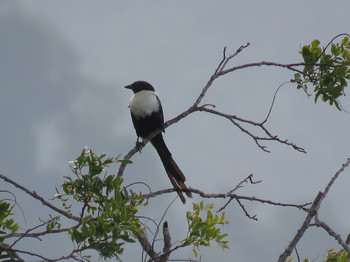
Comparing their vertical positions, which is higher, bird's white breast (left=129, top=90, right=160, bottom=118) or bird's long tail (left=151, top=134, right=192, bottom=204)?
bird's white breast (left=129, top=90, right=160, bottom=118)

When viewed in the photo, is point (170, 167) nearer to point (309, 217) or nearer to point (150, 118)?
point (150, 118)

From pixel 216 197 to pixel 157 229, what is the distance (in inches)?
29.2

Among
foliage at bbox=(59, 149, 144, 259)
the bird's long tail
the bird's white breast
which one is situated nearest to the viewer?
foliage at bbox=(59, 149, 144, 259)

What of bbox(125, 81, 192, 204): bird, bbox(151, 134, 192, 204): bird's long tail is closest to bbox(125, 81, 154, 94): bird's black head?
bbox(125, 81, 192, 204): bird

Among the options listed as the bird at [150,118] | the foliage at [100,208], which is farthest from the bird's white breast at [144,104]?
the foliage at [100,208]

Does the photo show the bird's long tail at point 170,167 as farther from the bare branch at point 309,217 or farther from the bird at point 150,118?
the bare branch at point 309,217

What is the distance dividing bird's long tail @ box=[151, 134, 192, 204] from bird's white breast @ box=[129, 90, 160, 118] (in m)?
0.51

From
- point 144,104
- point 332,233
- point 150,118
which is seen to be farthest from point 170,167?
point 332,233

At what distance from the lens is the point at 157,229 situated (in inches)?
160

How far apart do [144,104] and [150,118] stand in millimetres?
249

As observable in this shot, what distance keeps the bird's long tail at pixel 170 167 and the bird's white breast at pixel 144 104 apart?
1.69ft

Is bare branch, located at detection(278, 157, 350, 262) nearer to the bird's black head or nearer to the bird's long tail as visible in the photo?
the bird's long tail

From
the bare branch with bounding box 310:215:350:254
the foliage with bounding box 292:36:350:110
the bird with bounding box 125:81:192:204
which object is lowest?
the bare branch with bounding box 310:215:350:254

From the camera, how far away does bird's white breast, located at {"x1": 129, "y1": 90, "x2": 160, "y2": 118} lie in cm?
723
